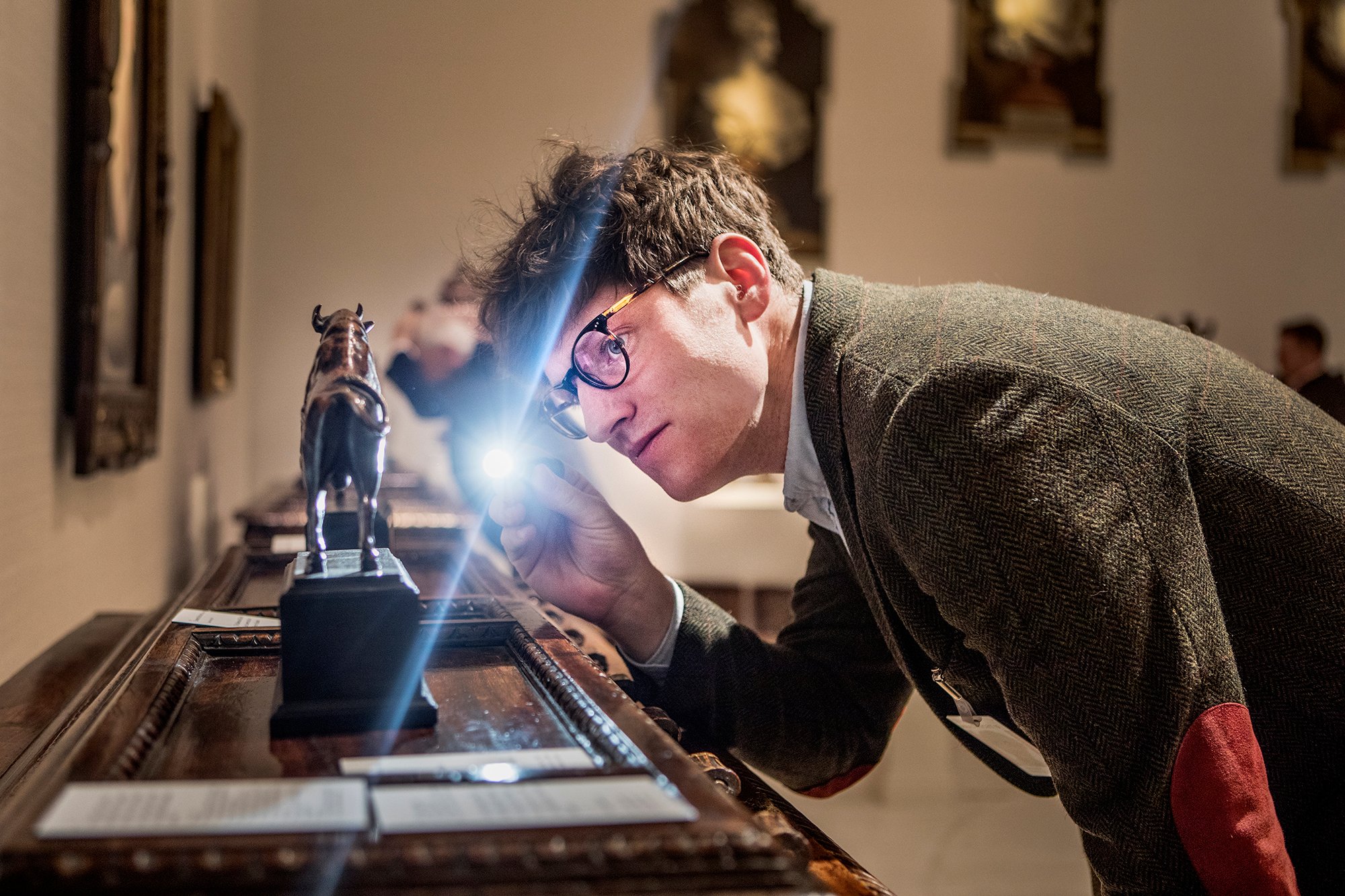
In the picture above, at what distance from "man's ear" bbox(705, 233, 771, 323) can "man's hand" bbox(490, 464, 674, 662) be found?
397 millimetres

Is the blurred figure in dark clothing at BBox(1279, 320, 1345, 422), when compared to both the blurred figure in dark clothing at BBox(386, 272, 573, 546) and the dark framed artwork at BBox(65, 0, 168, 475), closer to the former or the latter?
the blurred figure in dark clothing at BBox(386, 272, 573, 546)

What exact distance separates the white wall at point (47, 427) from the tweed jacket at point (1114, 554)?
125cm

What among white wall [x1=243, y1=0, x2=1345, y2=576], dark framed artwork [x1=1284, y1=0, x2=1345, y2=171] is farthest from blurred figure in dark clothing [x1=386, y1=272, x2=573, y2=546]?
dark framed artwork [x1=1284, y1=0, x2=1345, y2=171]

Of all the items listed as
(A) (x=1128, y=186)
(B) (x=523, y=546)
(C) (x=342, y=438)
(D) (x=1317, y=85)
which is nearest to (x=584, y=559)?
(B) (x=523, y=546)

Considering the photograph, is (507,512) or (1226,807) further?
(507,512)

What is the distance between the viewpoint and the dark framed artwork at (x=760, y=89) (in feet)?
24.0

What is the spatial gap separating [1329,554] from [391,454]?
583 cm

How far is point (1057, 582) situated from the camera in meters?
1.18

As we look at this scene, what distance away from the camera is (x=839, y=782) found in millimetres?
1902

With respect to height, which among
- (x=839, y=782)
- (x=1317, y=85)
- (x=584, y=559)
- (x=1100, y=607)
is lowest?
(x=839, y=782)

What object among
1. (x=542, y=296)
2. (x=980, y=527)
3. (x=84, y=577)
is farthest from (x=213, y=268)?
(x=980, y=527)

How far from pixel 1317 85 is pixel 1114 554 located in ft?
28.2
